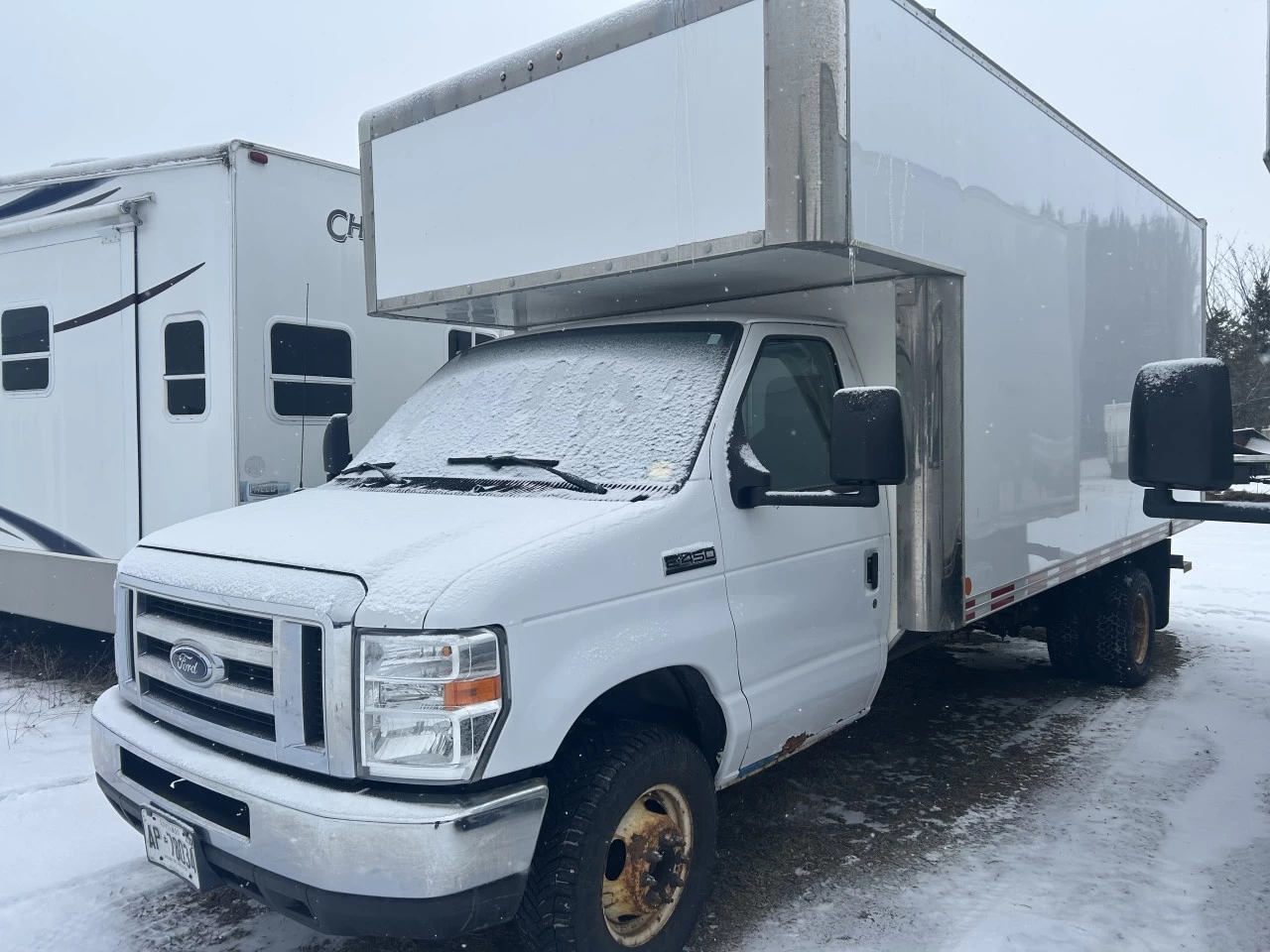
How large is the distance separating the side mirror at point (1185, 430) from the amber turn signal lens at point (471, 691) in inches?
76.5

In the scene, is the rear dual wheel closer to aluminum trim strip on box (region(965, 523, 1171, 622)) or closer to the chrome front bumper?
aluminum trim strip on box (region(965, 523, 1171, 622))

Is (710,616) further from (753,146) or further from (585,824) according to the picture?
(753,146)

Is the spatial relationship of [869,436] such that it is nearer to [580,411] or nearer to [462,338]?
A: [580,411]

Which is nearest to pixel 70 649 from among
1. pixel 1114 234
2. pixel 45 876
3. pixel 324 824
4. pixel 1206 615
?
pixel 45 876

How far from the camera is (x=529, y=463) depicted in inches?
144

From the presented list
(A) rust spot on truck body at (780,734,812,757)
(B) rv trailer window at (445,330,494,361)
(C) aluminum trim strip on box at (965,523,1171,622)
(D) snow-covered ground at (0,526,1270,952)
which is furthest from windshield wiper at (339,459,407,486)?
(B) rv trailer window at (445,330,494,361)

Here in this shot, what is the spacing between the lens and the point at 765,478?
3.61m

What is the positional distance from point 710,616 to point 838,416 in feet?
2.61

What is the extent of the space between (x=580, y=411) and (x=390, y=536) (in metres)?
1.05

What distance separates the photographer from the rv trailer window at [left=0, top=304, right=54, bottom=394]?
6805mm

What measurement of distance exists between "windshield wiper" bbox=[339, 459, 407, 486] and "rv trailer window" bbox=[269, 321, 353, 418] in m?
2.09

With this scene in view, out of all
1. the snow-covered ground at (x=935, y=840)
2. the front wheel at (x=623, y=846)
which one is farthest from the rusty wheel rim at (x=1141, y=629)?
the front wheel at (x=623, y=846)

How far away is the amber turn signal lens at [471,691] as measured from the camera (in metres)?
2.66

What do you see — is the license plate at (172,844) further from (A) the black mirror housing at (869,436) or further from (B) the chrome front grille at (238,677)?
(A) the black mirror housing at (869,436)
